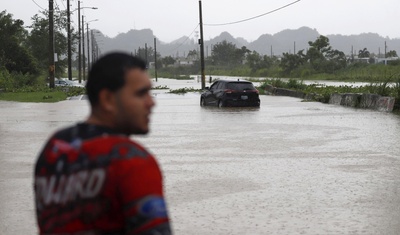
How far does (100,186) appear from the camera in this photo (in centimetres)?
232

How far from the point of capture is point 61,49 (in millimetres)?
77688

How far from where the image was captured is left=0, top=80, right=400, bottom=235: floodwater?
26.3ft

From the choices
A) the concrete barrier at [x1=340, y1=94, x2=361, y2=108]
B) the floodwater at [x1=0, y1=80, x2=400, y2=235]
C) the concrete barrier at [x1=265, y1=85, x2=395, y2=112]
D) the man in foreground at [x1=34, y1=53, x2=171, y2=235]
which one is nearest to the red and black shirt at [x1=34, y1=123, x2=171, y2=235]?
the man in foreground at [x1=34, y1=53, x2=171, y2=235]

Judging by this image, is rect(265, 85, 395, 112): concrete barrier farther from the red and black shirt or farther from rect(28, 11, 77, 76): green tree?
rect(28, 11, 77, 76): green tree

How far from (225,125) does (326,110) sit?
7.52 m

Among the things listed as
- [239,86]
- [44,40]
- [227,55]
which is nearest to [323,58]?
[44,40]

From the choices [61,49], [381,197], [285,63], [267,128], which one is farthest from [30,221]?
[285,63]

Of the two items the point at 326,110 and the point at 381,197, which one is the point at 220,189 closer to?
the point at 381,197

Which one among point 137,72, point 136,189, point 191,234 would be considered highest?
point 137,72

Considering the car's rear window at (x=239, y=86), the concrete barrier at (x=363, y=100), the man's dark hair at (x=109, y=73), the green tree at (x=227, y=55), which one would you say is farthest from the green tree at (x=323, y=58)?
the man's dark hair at (x=109, y=73)

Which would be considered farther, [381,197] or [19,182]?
[19,182]

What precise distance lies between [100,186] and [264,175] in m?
9.05

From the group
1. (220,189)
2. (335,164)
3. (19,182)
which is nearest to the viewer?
(220,189)

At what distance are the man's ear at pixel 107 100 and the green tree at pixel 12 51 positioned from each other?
56439 mm
